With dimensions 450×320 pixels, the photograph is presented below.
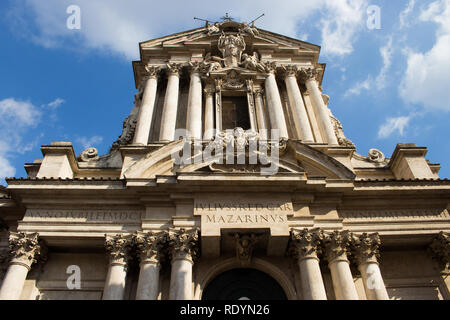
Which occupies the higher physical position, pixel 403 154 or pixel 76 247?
pixel 403 154

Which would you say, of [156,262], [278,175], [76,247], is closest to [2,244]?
[76,247]

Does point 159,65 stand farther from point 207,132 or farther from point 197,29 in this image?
point 207,132

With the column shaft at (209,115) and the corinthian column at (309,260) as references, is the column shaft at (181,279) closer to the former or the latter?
the corinthian column at (309,260)

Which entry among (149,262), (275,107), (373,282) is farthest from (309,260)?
(275,107)

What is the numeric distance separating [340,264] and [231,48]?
11869 mm

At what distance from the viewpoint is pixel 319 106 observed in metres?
17.0

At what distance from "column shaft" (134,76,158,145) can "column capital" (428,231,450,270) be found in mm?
10535

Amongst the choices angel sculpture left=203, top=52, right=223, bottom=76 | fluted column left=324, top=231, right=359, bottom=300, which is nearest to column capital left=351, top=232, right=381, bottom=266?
fluted column left=324, top=231, right=359, bottom=300

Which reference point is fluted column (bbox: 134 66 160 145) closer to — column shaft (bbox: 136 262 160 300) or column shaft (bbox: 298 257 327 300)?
column shaft (bbox: 136 262 160 300)

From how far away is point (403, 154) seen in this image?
1440 centimetres

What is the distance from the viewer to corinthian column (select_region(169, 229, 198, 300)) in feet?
34.4

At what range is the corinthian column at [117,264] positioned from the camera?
34.7ft

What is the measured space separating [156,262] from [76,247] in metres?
2.93

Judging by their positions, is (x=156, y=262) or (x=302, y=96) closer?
(x=156, y=262)
